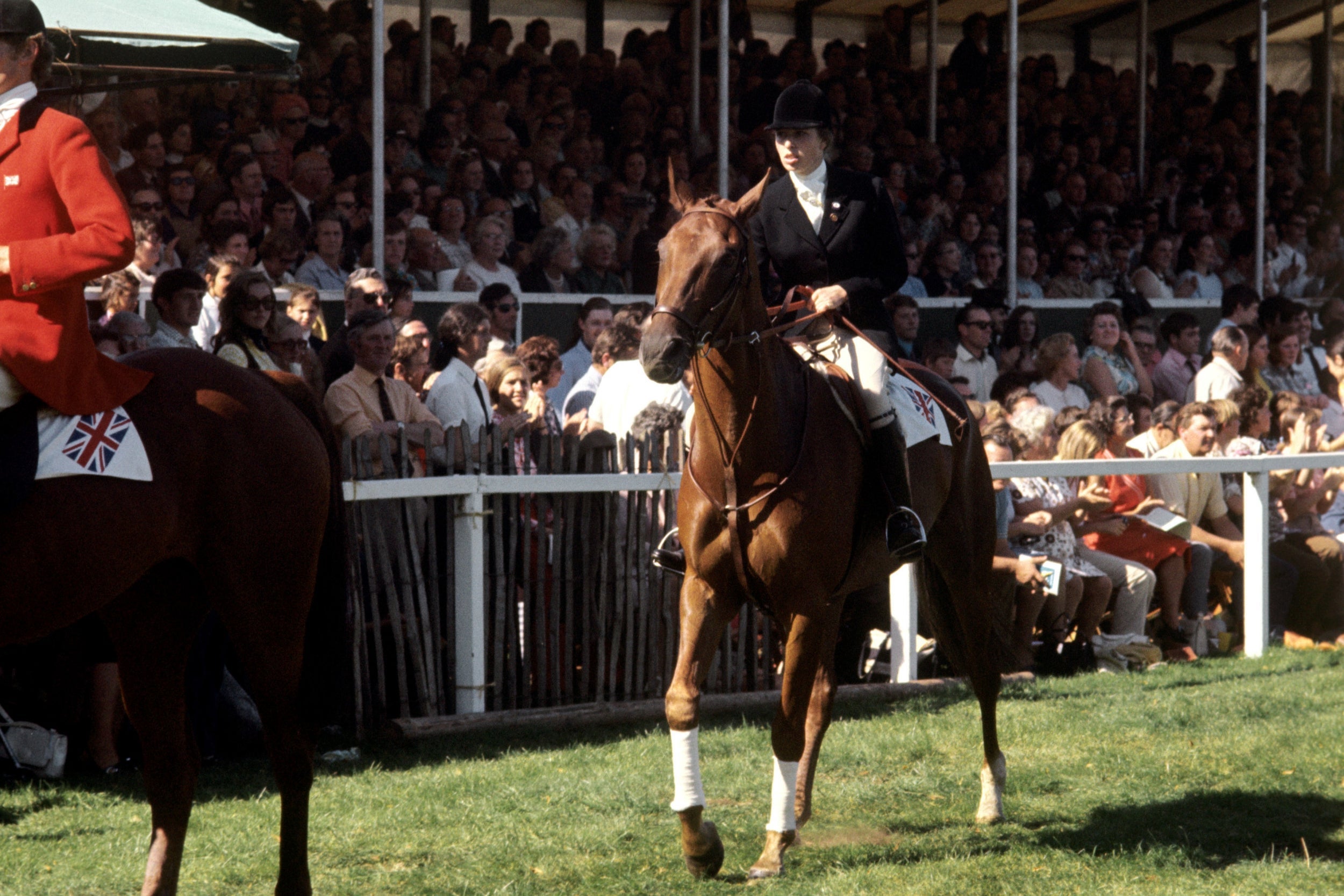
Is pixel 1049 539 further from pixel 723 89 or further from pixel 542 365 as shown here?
pixel 723 89

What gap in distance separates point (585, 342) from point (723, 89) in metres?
2.24

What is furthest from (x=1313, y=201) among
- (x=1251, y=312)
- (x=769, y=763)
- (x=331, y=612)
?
(x=331, y=612)

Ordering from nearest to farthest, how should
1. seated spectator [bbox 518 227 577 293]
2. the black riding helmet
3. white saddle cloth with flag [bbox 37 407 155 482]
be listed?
white saddle cloth with flag [bbox 37 407 155 482] → the black riding helmet → seated spectator [bbox 518 227 577 293]

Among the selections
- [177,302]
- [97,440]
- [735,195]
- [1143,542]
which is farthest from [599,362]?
[735,195]

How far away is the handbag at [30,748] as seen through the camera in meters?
6.26

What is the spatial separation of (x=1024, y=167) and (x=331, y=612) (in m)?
13.1

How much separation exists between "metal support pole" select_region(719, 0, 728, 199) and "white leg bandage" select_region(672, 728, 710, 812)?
6450 millimetres

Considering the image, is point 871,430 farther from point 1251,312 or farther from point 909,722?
point 1251,312

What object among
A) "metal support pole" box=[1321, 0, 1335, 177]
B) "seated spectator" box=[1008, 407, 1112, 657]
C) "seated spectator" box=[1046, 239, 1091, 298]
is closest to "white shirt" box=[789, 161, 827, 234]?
"seated spectator" box=[1008, 407, 1112, 657]

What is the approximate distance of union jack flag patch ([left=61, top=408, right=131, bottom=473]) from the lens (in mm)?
4133

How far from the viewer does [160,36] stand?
751 cm

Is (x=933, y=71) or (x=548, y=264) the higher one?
(x=933, y=71)

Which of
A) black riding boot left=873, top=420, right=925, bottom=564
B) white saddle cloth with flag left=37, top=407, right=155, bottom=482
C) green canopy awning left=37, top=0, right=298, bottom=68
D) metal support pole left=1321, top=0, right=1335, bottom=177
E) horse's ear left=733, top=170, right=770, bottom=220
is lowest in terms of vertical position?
black riding boot left=873, top=420, right=925, bottom=564

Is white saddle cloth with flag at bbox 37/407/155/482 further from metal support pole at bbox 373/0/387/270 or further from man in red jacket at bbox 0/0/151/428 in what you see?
metal support pole at bbox 373/0/387/270
